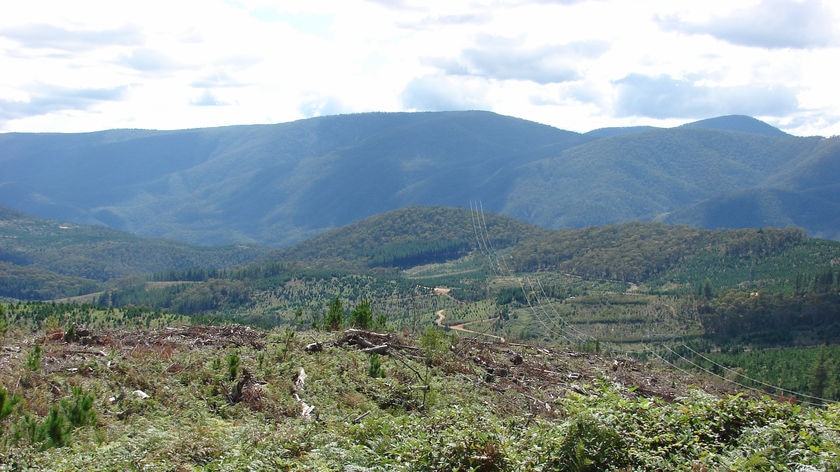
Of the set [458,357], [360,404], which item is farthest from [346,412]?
[458,357]

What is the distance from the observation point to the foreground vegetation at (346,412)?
38.9 ft

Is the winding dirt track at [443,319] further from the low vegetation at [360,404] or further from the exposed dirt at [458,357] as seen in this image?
the exposed dirt at [458,357]

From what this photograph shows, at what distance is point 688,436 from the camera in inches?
492

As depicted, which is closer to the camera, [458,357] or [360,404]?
[360,404]

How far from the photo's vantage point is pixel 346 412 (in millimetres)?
17516

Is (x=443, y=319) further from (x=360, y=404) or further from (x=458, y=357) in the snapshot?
(x=360, y=404)

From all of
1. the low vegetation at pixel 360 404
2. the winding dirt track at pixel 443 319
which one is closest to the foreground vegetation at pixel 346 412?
the low vegetation at pixel 360 404

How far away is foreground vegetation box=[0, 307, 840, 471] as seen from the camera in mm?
11844

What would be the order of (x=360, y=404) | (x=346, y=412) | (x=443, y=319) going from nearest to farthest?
1. (x=346, y=412)
2. (x=360, y=404)
3. (x=443, y=319)

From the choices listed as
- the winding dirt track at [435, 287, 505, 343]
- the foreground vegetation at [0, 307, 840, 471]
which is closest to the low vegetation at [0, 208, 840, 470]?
the foreground vegetation at [0, 307, 840, 471]

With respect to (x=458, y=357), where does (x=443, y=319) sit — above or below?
below

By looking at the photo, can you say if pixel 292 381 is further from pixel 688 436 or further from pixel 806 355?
pixel 806 355

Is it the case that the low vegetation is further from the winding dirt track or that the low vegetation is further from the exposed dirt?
the winding dirt track

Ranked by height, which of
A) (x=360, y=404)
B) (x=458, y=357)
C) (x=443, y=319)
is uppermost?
(x=360, y=404)
